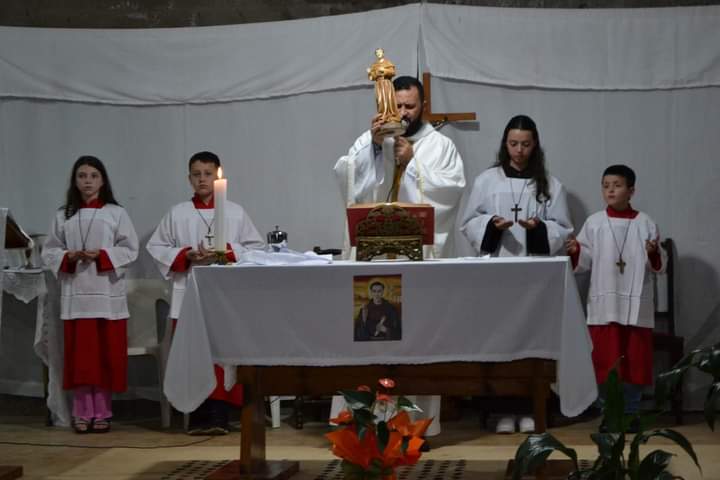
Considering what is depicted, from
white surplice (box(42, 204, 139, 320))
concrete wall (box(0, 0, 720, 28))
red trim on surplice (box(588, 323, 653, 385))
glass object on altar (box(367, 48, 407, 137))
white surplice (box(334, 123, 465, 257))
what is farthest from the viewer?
concrete wall (box(0, 0, 720, 28))

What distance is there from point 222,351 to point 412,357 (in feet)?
3.00

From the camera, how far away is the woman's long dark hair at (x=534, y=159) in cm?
760

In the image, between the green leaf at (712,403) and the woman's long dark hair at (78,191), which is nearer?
the green leaf at (712,403)

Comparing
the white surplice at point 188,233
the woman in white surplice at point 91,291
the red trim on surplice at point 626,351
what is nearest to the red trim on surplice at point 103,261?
the woman in white surplice at point 91,291

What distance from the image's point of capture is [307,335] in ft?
17.9

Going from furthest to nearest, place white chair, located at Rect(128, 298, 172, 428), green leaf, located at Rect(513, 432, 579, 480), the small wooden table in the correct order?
1. white chair, located at Rect(128, 298, 172, 428)
2. the small wooden table
3. green leaf, located at Rect(513, 432, 579, 480)

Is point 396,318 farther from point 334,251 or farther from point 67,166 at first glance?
point 67,166

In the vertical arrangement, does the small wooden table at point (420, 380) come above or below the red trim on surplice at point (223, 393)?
above

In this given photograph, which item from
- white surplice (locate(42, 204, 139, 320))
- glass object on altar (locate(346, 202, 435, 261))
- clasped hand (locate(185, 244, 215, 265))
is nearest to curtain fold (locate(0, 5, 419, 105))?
white surplice (locate(42, 204, 139, 320))

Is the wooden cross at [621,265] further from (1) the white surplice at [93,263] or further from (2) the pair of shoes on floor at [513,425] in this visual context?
(1) the white surplice at [93,263]

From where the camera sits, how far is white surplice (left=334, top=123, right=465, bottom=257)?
6.43m

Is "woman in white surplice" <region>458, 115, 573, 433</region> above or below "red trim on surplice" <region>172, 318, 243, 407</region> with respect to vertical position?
above

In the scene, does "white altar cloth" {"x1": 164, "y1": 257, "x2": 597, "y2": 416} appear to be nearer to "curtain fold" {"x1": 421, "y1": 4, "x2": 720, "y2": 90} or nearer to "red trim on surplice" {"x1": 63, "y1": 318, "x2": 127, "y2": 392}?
"red trim on surplice" {"x1": 63, "y1": 318, "x2": 127, "y2": 392}

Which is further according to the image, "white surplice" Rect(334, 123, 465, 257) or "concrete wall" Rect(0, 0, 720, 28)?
"concrete wall" Rect(0, 0, 720, 28)
